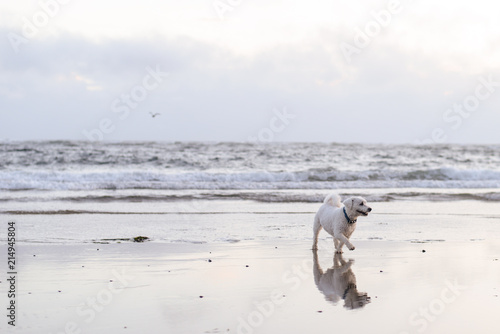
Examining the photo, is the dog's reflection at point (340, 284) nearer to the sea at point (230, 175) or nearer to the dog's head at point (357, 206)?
the dog's head at point (357, 206)

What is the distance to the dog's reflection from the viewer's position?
5.53 m

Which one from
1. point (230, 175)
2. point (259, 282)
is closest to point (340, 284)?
point (259, 282)

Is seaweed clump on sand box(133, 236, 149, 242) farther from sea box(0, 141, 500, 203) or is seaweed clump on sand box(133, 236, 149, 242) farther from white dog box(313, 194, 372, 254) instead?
→ sea box(0, 141, 500, 203)

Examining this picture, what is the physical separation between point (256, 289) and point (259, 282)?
33 centimetres

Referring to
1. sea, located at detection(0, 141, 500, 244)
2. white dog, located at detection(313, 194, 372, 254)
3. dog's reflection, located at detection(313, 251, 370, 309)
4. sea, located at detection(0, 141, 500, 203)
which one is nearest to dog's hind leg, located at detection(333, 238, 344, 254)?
white dog, located at detection(313, 194, 372, 254)

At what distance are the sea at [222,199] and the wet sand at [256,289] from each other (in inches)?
52.9

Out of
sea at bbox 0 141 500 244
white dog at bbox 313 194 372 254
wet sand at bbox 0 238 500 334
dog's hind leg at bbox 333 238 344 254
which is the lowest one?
wet sand at bbox 0 238 500 334

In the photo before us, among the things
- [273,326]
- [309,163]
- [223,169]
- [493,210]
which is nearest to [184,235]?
[273,326]

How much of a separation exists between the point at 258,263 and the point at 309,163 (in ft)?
83.9

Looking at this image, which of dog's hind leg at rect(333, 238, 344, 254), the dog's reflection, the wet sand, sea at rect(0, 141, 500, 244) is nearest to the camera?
the wet sand

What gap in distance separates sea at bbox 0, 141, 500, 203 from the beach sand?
24.0 feet

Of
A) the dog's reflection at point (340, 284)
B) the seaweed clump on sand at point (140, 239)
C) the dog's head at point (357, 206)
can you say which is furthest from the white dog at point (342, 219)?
the seaweed clump on sand at point (140, 239)

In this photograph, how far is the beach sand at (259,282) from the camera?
4.81 meters

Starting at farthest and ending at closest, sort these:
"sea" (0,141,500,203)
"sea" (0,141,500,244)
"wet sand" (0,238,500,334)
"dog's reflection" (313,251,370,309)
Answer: "sea" (0,141,500,203) → "sea" (0,141,500,244) → "dog's reflection" (313,251,370,309) → "wet sand" (0,238,500,334)
